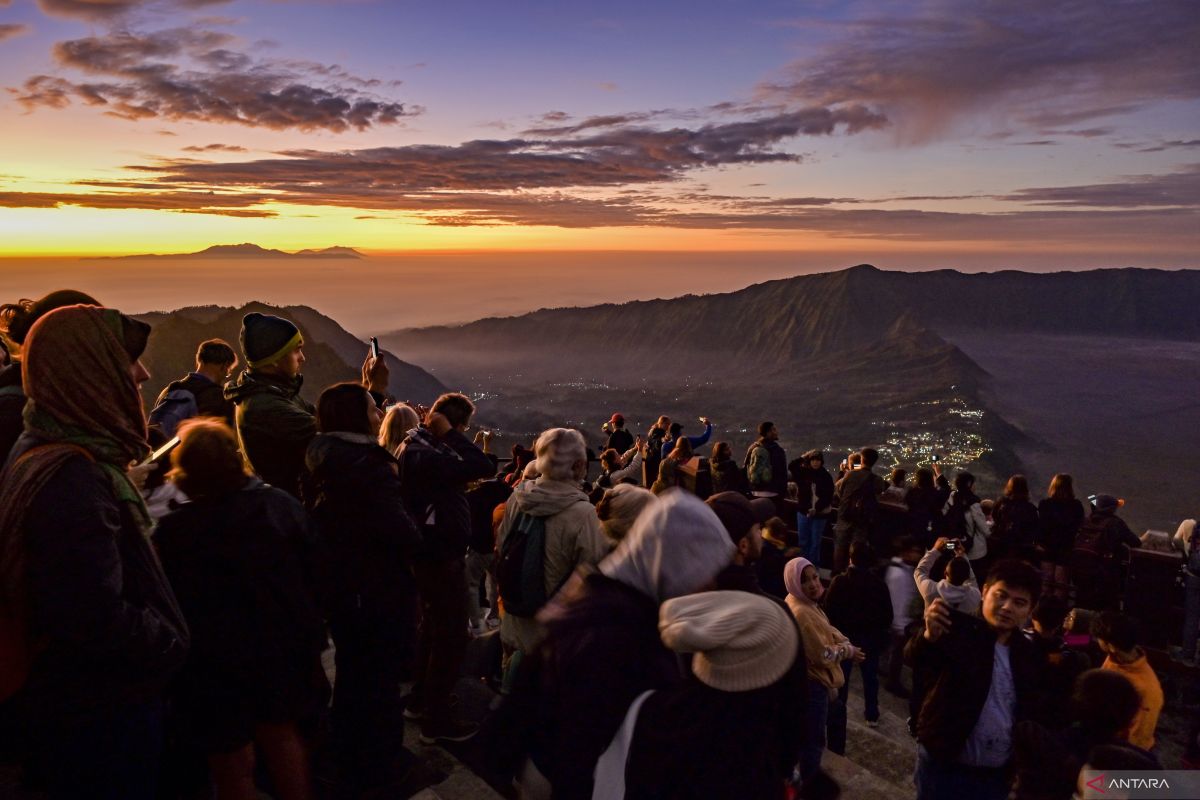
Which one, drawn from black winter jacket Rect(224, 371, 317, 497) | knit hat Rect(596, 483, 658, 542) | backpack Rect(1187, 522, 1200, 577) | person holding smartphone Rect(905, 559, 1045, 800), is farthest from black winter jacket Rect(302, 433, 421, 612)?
backpack Rect(1187, 522, 1200, 577)

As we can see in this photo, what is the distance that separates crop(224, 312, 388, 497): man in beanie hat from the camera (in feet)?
11.2

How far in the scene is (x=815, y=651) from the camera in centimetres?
388

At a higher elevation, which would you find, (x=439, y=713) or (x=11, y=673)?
(x=11, y=673)

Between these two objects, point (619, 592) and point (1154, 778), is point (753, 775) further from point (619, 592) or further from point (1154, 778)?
point (1154, 778)

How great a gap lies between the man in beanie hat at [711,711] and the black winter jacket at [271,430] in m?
2.34

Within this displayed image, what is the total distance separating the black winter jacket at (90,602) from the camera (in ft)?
6.07

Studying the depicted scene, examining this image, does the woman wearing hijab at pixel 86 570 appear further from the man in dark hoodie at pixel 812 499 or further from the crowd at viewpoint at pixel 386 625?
the man in dark hoodie at pixel 812 499

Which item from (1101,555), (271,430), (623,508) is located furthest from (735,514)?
(1101,555)

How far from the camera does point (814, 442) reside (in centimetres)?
12225

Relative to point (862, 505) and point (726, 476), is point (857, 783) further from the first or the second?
point (726, 476)

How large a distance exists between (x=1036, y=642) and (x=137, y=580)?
11.6ft

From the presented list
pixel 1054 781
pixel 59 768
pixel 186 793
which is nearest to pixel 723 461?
pixel 1054 781

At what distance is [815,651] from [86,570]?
338 cm

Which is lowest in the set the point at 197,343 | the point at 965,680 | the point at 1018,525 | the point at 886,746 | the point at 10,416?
the point at 197,343
